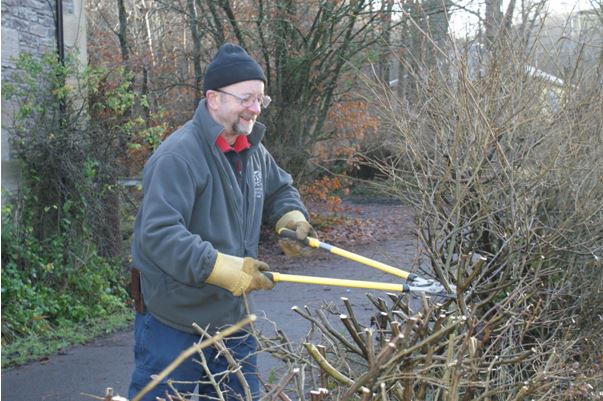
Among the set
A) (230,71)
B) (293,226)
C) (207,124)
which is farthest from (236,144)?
(293,226)

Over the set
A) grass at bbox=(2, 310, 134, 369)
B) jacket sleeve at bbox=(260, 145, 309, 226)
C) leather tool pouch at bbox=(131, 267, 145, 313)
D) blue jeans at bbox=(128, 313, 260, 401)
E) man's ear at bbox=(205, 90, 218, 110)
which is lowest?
grass at bbox=(2, 310, 134, 369)

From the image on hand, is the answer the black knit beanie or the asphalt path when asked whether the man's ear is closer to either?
the black knit beanie

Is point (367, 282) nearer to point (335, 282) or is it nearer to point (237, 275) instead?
point (335, 282)

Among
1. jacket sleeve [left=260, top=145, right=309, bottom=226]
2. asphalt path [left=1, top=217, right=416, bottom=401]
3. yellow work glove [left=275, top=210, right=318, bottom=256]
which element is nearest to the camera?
yellow work glove [left=275, top=210, right=318, bottom=256]

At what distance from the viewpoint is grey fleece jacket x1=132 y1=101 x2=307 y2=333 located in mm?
3643

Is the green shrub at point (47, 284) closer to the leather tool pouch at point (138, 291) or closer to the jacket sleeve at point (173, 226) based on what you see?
the leather tool pouch at point (138, 291)

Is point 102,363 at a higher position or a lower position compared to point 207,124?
lower

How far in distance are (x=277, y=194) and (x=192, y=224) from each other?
2.85ft

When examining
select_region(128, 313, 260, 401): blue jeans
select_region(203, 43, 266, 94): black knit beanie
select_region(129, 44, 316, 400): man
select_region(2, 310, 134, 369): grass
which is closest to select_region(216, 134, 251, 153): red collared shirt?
select_region(129, 44, 316, 400): man

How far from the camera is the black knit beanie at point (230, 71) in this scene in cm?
405

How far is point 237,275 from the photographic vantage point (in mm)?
3707

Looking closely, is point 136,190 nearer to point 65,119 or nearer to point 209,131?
point 65,119

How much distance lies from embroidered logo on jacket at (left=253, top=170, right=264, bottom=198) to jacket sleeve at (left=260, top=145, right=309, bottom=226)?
24 cm

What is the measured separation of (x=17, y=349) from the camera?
755 centimetres
